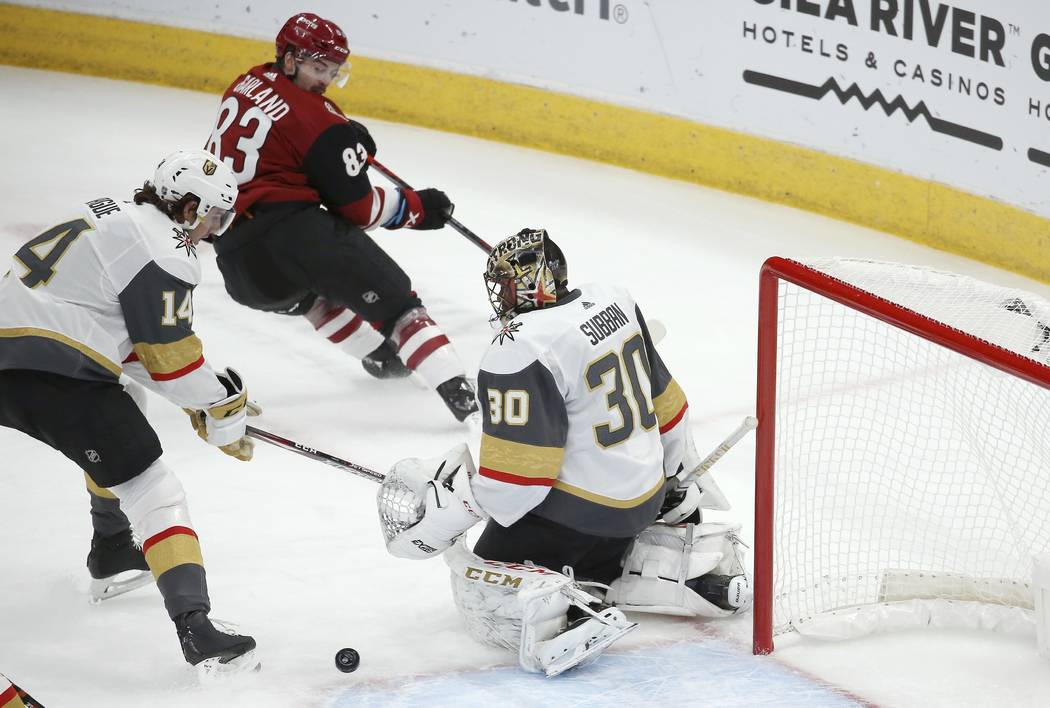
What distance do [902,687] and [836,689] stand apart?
5.0 inches

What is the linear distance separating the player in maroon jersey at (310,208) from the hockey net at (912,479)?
4.03ft

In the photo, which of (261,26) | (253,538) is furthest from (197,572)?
(261,26)

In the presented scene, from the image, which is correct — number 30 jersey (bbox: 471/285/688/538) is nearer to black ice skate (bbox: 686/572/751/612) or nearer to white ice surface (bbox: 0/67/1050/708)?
black ice skate (bbox: 686/572/751/612)

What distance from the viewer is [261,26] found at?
20.7 feet

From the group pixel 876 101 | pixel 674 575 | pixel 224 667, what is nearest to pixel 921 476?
pixel 674 575

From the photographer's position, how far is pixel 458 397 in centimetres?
399

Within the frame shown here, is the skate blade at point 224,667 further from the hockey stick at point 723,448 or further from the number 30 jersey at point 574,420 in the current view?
the hockey stick at point 723,448

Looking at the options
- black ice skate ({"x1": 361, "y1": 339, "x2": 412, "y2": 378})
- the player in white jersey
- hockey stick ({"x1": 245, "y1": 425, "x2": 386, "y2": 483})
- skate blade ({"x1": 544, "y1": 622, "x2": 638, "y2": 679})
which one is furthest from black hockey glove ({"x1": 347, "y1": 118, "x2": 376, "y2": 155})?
skate blade ({"x1": 544, "y1": 622, "x2": 638, "y2": 679})

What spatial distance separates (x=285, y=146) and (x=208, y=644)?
172 centimetres

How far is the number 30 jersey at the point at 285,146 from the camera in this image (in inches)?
154

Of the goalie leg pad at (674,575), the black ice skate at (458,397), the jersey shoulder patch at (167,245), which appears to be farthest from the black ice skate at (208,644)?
the black ice skate at (458,397)

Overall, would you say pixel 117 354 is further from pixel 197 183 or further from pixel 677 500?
pixel 677 500

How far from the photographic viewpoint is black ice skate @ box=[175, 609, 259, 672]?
2641 millimetres

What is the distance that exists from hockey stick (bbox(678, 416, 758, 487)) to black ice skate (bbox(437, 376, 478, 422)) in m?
1.10
